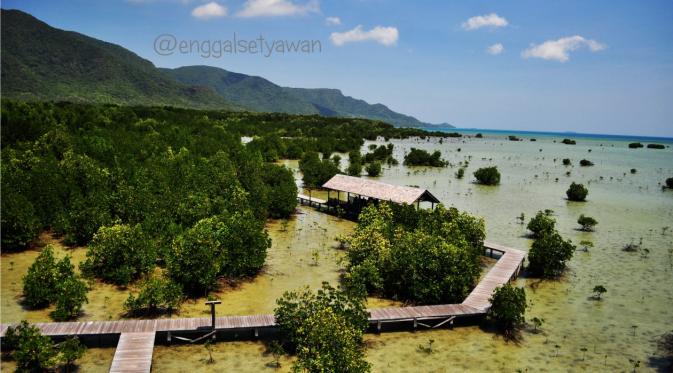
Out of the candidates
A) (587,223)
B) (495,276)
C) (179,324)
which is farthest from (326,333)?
(587,223)

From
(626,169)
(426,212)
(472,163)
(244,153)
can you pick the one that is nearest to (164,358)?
(426,212)

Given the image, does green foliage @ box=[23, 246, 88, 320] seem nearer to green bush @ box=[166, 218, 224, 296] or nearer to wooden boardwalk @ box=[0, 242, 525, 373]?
wooden boardwalk @ box=[0, 242, 525, 373]

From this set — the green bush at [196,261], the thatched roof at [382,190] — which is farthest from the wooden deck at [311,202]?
the green bush at [196,261]

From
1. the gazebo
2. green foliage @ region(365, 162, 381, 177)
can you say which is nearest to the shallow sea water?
the gazebo

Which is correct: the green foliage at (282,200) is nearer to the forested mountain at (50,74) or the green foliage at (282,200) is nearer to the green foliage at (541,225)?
the green foliage at (541,225)

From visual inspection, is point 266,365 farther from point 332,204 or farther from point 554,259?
point 332,204

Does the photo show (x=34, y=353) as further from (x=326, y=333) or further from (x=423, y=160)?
(x=423, y=160)
